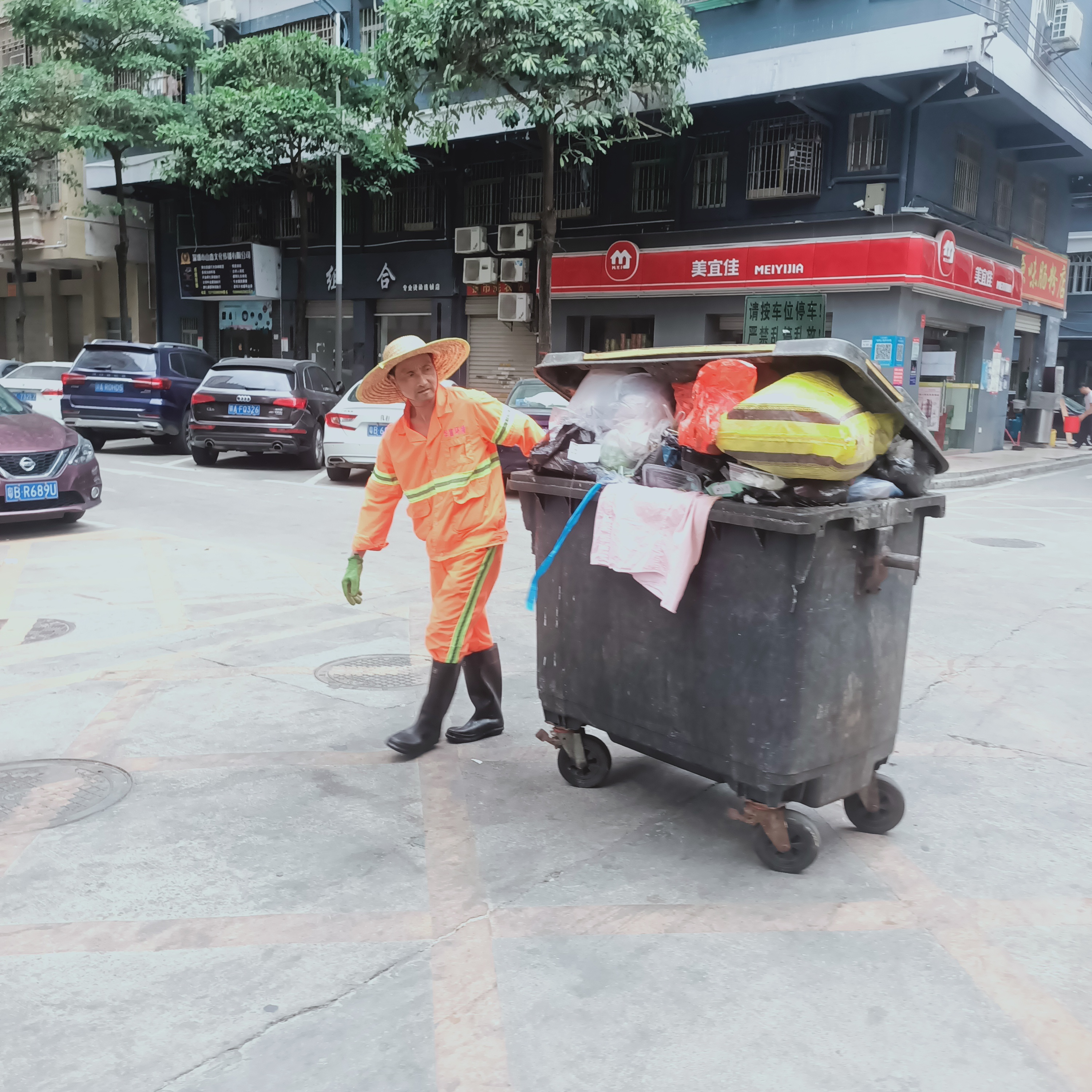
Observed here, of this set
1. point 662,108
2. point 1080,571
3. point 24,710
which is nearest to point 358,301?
point 662,108

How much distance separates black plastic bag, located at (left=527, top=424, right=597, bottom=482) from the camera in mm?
3711

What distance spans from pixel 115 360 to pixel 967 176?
597 inches

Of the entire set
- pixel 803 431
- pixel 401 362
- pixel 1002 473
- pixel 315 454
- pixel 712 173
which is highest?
pixel 712 173

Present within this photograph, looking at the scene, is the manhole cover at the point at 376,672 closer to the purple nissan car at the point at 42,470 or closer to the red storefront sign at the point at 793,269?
the purple nissan car at the point at 42,470

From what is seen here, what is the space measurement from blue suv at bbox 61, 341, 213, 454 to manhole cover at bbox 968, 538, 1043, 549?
37.7 ft

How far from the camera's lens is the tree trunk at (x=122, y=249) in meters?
24.2

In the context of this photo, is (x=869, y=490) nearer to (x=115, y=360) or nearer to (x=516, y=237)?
(x=115, y=360)

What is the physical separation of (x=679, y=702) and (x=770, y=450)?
0.89 metres

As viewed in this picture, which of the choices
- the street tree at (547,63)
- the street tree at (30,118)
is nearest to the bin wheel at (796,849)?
the street tree at (547,63)

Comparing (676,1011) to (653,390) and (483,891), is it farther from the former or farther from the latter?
(653,390)

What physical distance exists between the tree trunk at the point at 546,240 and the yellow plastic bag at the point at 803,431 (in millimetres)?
13585

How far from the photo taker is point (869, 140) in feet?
58.5

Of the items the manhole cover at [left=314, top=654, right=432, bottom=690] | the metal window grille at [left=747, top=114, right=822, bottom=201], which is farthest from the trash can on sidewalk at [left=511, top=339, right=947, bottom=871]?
the metal window grille at [left=747, top=114, right=822, bottom=201]

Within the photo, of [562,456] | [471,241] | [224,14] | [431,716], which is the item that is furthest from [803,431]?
[224,14]
